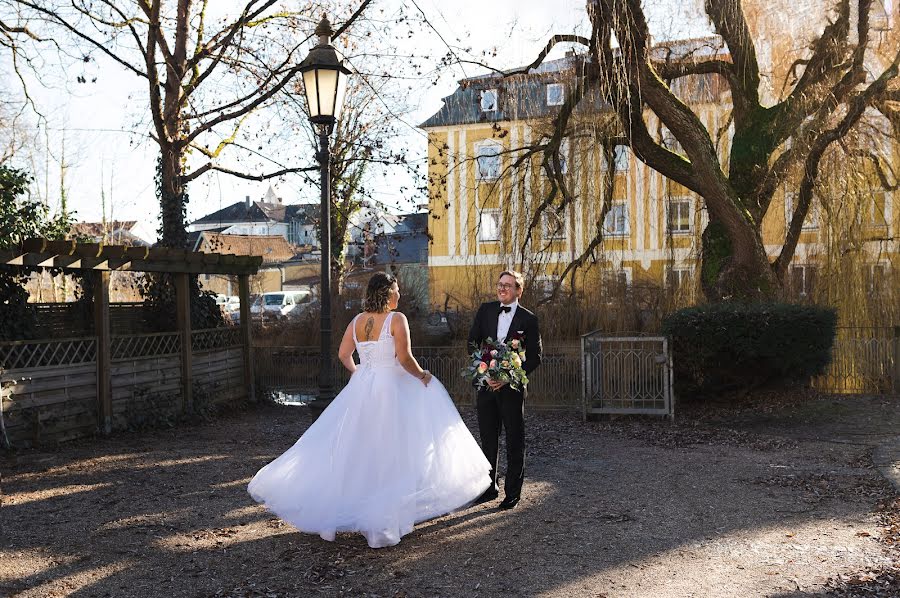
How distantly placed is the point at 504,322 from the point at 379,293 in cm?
133

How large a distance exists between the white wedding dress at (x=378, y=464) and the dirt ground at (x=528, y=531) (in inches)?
9.3

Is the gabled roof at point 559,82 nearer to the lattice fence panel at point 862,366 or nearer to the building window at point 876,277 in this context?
the building window at point 876,277

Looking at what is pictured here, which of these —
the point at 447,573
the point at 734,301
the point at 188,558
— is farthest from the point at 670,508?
the point at 734,301

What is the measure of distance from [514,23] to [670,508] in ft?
29.7

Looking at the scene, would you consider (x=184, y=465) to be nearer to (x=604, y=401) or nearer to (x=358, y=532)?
(x=358, y=532)

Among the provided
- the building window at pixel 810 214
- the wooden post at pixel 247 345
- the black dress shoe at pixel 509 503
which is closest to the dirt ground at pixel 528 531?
the black dress shoe at pixel 509 503

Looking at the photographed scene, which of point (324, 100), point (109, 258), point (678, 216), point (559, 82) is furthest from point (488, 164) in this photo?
point (324, 100)

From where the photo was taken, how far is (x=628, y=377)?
42.5 feet

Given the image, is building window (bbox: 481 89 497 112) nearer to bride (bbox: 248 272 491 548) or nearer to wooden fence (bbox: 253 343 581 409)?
wooden fence (bbox: 253 343 581 409)

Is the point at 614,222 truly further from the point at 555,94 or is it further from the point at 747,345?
the point at 747,345

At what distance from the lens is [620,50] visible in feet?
41.8

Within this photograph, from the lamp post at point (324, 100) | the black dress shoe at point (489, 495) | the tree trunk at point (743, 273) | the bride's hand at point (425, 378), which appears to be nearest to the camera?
the bride's hand at point (425, 378)

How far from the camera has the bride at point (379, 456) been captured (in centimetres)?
600

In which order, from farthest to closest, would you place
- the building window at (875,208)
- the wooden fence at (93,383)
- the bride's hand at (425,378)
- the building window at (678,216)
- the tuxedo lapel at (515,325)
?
the building window at (678,216) → the building window at (875,208) → the wooden fence at (93,383) → the tuxedo lapel at (515,325) → the bride's hand at (425,378)
